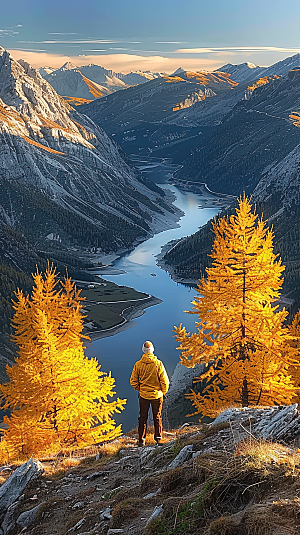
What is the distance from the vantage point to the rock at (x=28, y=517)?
1233cm

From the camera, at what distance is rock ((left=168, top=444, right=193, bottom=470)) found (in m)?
12.3

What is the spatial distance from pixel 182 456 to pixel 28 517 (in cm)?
430

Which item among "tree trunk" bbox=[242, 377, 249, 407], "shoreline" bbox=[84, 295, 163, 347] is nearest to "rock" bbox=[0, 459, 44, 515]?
"tree trunk" bbox=[242, 377, 249, 407]

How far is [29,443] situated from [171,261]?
165477 millimetres

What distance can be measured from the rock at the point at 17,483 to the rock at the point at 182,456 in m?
4.83

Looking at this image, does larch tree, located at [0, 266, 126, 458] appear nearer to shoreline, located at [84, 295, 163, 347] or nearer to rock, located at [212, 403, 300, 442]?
rock, located at [212, 403, 300, 442]

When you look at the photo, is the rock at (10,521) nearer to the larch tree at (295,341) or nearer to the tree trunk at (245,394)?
the tree trunk at (245,394)

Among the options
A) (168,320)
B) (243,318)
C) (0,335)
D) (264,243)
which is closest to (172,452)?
(243,318)

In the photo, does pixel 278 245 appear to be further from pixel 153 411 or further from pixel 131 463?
pixel 131 463

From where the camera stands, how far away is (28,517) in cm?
1246

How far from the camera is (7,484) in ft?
48.0

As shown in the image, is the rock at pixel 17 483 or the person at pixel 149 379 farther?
the person at pixel 149 379

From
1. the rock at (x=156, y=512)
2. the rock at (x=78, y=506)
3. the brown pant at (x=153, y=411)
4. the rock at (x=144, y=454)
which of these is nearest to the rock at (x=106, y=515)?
the rock at (x=78, y=506)

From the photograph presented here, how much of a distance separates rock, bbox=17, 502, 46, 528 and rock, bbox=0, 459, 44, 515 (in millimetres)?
1319
